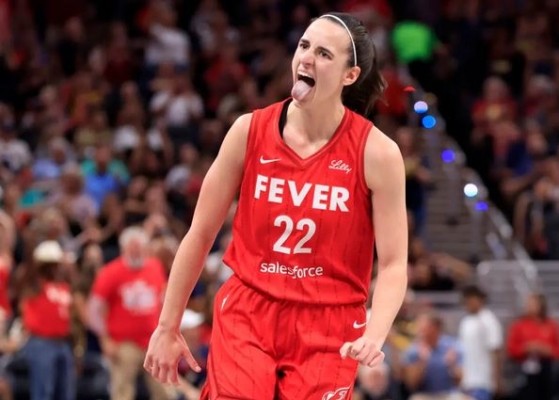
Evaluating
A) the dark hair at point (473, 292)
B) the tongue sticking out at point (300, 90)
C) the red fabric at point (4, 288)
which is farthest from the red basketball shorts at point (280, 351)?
the dark hair at point (473, 292)

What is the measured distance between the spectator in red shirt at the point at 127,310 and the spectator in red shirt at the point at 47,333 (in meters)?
0.36

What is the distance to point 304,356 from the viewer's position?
5.20 meters

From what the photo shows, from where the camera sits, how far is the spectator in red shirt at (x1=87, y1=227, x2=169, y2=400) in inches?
473

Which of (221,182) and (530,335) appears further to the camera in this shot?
(530,335)

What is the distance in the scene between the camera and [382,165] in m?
5.24

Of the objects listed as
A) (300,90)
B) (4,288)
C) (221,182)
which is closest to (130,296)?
(4,288)

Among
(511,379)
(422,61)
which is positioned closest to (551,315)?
(511,379)

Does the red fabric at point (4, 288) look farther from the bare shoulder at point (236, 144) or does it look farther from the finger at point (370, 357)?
the finger at point (370, 357)

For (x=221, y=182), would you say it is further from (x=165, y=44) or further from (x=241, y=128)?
(x=165, y=44)

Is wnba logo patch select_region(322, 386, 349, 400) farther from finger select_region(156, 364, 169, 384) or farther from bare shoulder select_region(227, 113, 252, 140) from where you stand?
bare shoulder select_region(227, 113, 252, 140)

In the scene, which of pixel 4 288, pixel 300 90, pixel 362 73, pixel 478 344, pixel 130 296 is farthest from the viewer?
pixel 478 344

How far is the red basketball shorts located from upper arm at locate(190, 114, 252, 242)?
1.00 ft

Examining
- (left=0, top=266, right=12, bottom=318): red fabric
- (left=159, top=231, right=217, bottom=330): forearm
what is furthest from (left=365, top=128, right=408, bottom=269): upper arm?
(left=0, top=266, right=12, bottom=318): red fabric

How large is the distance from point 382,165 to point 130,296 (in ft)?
23.5
